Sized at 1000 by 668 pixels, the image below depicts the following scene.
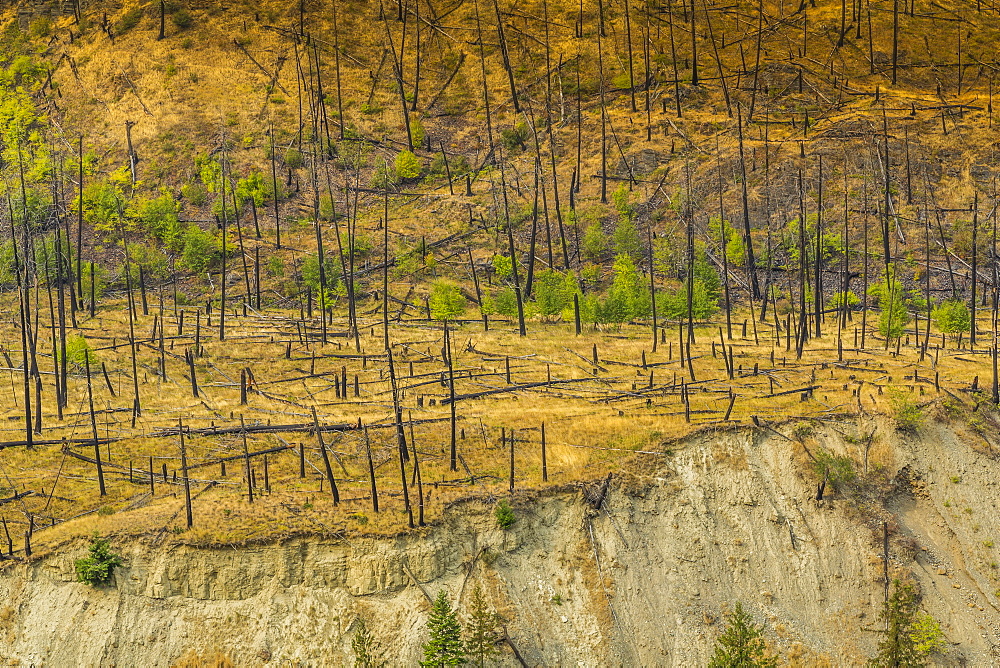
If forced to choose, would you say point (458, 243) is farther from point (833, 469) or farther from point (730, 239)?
point (833, 469)

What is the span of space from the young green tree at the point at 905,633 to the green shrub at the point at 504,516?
1318 centimetres

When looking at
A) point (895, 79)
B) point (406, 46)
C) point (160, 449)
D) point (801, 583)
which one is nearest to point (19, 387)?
point (160, 449)

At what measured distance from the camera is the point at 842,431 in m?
45.3

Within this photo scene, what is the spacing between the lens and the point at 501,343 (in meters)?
63.4

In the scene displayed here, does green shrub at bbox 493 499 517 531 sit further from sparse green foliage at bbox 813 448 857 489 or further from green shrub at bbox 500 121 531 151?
green shrub at bbox 500 121 531 151

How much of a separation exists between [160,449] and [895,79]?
75.7 m

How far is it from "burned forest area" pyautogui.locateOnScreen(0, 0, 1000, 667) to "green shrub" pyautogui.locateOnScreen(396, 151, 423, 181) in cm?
36

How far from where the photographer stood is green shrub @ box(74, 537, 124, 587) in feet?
119

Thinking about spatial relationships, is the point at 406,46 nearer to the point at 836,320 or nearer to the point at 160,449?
the point at 836,320

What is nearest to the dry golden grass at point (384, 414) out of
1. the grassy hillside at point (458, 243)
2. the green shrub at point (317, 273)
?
the grassy hillside at point (458, 243)

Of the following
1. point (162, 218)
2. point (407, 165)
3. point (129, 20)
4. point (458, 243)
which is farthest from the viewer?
point (129, 20)

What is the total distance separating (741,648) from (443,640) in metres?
9.61

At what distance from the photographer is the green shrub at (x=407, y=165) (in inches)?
3501

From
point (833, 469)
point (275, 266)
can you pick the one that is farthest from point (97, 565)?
point (275, 266)
